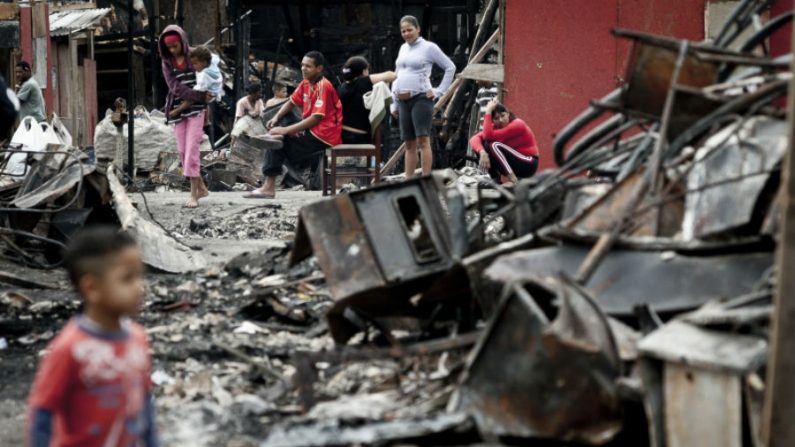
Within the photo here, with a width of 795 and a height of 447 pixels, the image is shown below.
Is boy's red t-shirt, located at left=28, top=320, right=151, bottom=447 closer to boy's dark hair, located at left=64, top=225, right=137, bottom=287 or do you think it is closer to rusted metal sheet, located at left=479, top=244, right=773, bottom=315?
boy's dark hair, located at left=64, top=225, right=137, bottom=287

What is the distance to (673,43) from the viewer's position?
20.1ft

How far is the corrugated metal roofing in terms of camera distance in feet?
90.0

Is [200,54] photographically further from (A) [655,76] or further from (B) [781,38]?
(A) [655,76]

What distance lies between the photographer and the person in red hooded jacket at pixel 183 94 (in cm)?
1343

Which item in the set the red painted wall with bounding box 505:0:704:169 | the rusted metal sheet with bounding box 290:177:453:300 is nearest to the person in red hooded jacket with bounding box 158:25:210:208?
the red painted wall with bounding box 505:0:704:169

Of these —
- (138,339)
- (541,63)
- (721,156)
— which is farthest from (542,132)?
(138,339)

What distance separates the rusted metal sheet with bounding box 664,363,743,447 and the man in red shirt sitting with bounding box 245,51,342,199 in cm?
1108

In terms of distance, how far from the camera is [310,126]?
1538 cm

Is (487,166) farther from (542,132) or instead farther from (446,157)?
(446,157)

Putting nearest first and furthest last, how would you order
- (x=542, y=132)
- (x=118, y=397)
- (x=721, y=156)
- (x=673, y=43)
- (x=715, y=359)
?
1. (x=118, y=397)
2. (x=715, y=359)
3. (x=721, y=156)
4. (x=673, y=43)
5. (x=542, y=132)

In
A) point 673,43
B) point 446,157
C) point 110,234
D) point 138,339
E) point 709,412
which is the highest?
point 673,43

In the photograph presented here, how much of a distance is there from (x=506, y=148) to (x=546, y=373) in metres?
9.10

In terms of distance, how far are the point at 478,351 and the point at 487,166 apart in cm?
897

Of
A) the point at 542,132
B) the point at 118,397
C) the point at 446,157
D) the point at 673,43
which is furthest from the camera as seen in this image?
the point at 446,157
